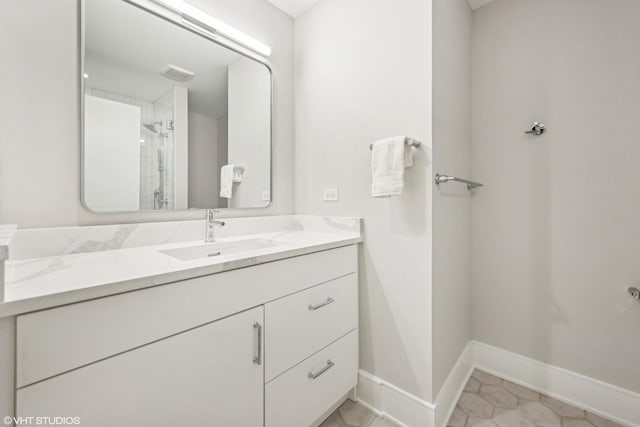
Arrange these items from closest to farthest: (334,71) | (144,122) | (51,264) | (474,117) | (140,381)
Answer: (140,381), (51,264), (144,122), (334,71), (474,117)

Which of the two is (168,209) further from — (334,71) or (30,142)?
(334,71)

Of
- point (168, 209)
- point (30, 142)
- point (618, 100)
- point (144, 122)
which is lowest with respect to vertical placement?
point (168, 209)

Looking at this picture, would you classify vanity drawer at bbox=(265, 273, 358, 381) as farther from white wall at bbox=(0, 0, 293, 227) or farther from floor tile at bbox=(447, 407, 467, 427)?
white wall at bbox=(0, 0, 293, 227)

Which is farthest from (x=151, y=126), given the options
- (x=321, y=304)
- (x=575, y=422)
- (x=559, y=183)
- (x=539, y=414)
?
(x=575, y=422)

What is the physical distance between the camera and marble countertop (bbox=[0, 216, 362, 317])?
1.92 feet

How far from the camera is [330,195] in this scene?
167cm

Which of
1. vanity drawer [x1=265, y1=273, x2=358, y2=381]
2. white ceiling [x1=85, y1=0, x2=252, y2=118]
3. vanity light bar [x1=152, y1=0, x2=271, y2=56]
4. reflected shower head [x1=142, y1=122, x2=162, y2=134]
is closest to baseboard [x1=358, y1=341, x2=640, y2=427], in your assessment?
vanity drawer [x1=265, y1=273, x2=358, y2=381]

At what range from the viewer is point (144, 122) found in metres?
1.25

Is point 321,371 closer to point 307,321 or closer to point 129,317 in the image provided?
point 307,321

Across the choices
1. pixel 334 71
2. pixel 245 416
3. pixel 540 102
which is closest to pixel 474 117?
pixel 540 102

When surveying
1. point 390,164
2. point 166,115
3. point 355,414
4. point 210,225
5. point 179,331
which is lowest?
point 355,414

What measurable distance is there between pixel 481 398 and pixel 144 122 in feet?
7.43

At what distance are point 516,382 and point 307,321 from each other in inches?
56.9

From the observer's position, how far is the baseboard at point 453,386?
1.30 meters
